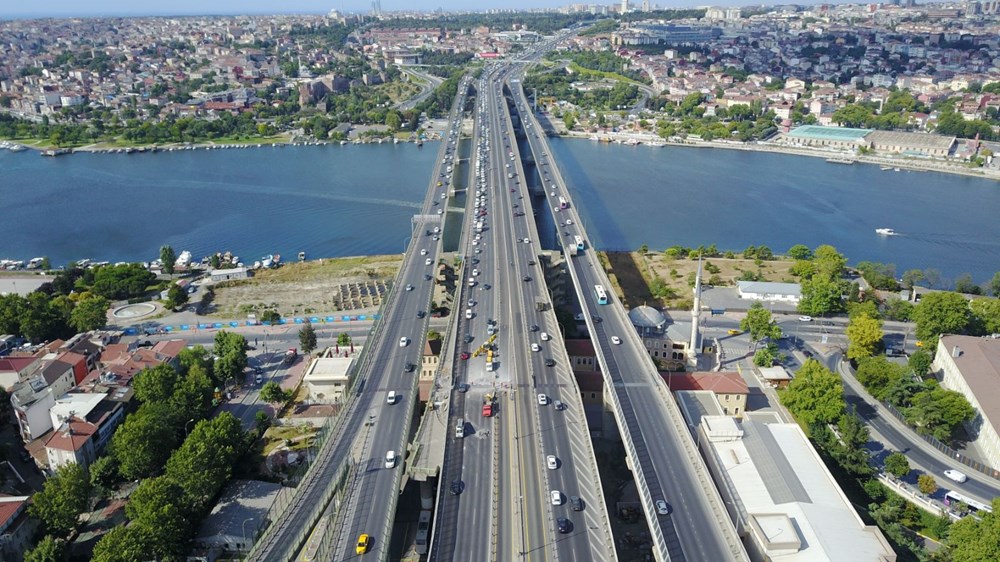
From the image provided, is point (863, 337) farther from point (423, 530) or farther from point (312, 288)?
point (312, 288)

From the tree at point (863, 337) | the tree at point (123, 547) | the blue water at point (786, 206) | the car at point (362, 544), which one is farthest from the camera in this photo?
the blue water at point (786, 206)

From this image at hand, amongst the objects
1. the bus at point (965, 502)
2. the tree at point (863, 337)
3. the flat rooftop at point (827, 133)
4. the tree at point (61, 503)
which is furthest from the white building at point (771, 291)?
the flat rooftop at point (827, 133)

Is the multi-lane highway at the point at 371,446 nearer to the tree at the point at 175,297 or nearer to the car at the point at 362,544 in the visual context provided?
the car at the point at 362,544

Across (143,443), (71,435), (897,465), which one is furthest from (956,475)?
(71,435)

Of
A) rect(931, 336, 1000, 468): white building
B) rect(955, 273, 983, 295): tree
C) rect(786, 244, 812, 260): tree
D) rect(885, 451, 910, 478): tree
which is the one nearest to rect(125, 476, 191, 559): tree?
rect(885, 451, 910, 478): tree

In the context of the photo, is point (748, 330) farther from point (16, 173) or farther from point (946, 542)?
point (16, 173)

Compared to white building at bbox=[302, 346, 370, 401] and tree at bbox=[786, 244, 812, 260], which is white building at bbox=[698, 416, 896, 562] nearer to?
white building at bbox=[302, 346, 370, 401]
